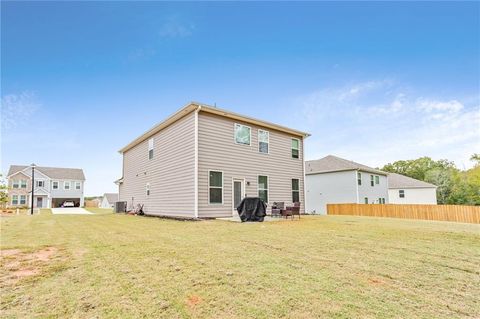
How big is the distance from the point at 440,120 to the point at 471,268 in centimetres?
2399

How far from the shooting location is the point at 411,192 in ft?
110

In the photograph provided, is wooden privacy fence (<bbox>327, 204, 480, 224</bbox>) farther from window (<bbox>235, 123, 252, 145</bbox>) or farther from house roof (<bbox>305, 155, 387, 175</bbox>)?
window (<bbox>235, 123, 252, 145</bbox>)

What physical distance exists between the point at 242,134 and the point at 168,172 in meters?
4.56

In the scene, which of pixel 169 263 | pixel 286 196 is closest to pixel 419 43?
pixel 286 196

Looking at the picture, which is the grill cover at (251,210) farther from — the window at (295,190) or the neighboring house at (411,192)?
the neighboring house at (411,192)

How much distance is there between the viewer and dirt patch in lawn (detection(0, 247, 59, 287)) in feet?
12.0

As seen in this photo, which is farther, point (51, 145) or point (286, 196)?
point (51, 145)

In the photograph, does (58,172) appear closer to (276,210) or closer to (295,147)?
(295,147)

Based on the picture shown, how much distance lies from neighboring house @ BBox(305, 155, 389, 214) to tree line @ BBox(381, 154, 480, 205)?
16786 mm

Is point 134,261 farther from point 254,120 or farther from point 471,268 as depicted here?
point 254,120

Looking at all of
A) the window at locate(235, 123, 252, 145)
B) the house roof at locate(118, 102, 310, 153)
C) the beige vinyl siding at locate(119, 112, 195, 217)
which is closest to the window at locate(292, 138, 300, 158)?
the house roof at locate(118, 102, 310, 153)

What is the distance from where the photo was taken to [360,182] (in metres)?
25.1

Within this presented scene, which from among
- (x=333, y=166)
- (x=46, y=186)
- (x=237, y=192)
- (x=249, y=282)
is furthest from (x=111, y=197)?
(x=249, y=282)

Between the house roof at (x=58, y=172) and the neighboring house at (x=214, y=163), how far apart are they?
32.6m
